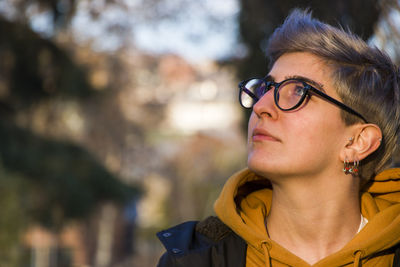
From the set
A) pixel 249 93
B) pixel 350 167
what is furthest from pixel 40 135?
pixel 350 167

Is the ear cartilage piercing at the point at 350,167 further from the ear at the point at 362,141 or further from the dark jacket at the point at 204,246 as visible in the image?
the dark jacket at the point at 204,246

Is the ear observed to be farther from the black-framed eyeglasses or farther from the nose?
the nose

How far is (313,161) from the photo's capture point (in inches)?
80.2

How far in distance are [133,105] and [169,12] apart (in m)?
8.83

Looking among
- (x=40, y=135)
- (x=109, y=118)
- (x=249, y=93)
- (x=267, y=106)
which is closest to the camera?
(x=267, y=106)

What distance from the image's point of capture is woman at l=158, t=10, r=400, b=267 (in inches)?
80.0

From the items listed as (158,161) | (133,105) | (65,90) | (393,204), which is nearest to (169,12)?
(65,90)

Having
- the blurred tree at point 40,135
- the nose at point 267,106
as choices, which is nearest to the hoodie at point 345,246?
the nose at point 267,106

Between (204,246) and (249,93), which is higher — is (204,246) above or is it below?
below

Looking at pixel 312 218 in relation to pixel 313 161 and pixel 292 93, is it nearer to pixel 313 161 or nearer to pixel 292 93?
pixel 313 161

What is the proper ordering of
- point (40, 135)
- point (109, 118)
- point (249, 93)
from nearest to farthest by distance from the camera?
point (249, 93) → point (40, 135) → point (109, 118)

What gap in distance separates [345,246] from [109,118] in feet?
61.4

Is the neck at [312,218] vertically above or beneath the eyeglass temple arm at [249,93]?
beneath

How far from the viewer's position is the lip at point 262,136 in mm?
2057
